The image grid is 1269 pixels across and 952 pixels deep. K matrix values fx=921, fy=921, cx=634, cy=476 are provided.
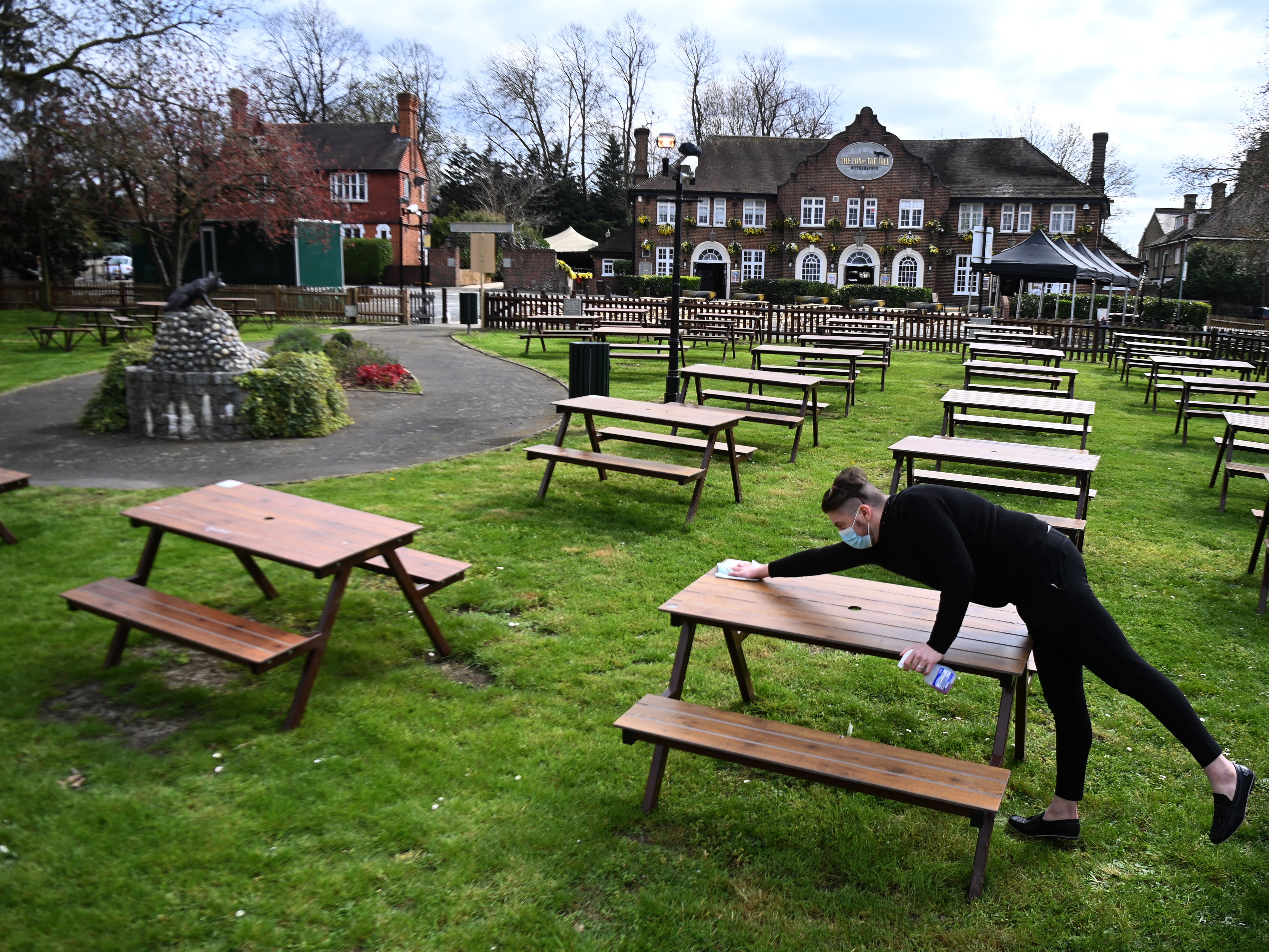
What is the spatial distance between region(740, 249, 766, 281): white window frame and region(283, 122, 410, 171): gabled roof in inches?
777

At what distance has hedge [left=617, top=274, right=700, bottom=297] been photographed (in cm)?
4688

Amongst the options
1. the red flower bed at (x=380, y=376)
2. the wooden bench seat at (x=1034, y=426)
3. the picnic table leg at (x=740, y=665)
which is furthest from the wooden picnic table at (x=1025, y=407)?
the red flower bed at (x=380, y=376)

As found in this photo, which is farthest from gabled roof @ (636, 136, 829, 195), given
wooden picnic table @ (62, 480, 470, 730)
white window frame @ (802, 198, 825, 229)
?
wooden picnic table @ (62, 480, 470, 730)

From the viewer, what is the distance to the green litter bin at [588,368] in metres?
12.4

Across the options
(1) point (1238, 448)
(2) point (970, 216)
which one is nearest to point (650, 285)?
(2) point (970, 216)

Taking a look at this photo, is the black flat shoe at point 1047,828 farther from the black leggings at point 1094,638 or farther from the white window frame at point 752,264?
the white window frame at point 752,264

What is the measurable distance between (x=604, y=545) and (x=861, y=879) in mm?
4114

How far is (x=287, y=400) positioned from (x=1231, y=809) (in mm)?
10607

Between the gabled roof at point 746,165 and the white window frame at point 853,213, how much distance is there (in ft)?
12.2

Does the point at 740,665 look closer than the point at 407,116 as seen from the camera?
Yes

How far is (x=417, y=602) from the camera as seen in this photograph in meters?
5.16

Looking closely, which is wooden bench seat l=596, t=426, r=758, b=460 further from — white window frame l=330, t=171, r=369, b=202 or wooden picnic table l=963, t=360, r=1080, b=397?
white window frame l=330, t=171, r=369, b=202

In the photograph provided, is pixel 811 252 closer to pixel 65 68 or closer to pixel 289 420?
pixel 65 68

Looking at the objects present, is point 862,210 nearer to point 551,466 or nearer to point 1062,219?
point 1062,219
